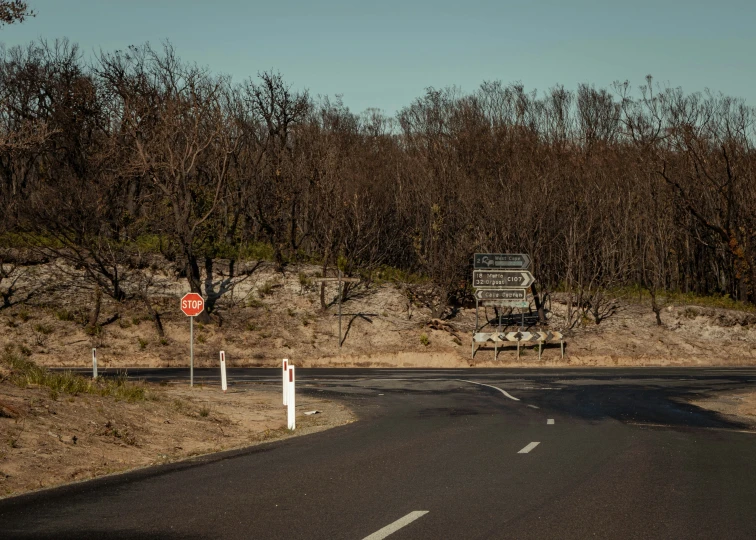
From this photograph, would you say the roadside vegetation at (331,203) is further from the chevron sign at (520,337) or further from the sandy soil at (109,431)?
the sandy soil at (109,431)

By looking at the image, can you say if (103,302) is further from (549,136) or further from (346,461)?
(346,461)

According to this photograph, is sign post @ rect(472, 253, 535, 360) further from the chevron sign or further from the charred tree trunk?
the charred tree trunk

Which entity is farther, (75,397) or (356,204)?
(356,204)

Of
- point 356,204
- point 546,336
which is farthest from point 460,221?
point 546,336

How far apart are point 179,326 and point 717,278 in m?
34.1

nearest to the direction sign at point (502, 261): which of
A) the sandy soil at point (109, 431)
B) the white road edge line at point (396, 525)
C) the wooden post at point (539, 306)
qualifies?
the wooden post at point (539, 306)

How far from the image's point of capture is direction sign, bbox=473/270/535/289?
4291 centimetres

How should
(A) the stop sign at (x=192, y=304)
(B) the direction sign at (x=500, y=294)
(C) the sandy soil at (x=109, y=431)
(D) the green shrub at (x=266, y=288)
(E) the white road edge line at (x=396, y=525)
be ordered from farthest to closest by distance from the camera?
(D) the green shrub at (x=266, y=288)
(B) the direction sign at (x=500, y=294)
(A) the stop sign at (x=192, y=304)
(C) the sandy soil at (x=109, y=431)
(E) the white road edge line at (x=396, y=525)

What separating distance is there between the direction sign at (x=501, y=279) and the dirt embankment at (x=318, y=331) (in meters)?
3.57

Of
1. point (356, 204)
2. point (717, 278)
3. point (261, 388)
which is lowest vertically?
point (261, 388)

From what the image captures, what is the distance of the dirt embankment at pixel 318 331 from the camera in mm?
42625

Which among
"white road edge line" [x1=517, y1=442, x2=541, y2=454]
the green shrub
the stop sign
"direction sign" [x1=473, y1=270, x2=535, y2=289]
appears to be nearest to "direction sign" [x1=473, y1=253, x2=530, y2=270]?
"direction sign" [x1=473, y1=270, x2=535, y2=289]

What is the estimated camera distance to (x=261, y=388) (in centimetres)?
2717

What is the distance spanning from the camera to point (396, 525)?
8062mm
